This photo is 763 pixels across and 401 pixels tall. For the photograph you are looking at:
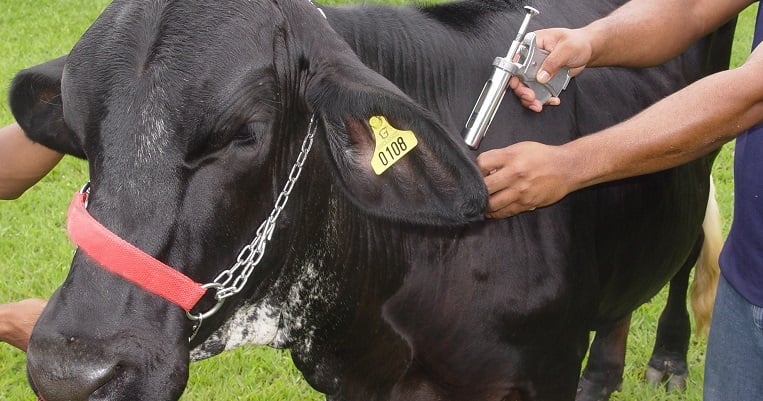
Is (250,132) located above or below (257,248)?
above

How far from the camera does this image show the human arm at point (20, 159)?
334 cm

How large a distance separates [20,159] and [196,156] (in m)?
1.53

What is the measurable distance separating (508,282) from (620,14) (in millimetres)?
949

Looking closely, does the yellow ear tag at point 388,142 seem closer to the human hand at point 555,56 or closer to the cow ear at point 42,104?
the human hand at point 555,56

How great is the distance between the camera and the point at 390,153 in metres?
2.40

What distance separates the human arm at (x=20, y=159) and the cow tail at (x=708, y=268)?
2.85 meters

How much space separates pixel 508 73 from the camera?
265 cm

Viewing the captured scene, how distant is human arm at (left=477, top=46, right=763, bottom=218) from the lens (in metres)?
2.41

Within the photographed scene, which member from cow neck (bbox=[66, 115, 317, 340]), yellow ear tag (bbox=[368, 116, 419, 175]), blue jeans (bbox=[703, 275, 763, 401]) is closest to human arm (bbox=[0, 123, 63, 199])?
cow neck (bbox=[66, 115, 317, 340])

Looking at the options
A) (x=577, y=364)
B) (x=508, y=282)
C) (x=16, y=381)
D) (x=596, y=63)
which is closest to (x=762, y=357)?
(x=577, y=364)

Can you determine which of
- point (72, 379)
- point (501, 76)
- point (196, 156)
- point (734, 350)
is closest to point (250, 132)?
point (196, 156)

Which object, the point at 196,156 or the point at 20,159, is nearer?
the point at 196,156

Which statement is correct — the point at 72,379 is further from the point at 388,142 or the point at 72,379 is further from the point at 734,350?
the point at 734,350

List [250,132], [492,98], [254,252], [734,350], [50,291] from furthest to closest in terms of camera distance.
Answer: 1. [50,291]
2. [734,350]
3. [492,98]
4. [254,252]
5. [250,132]
